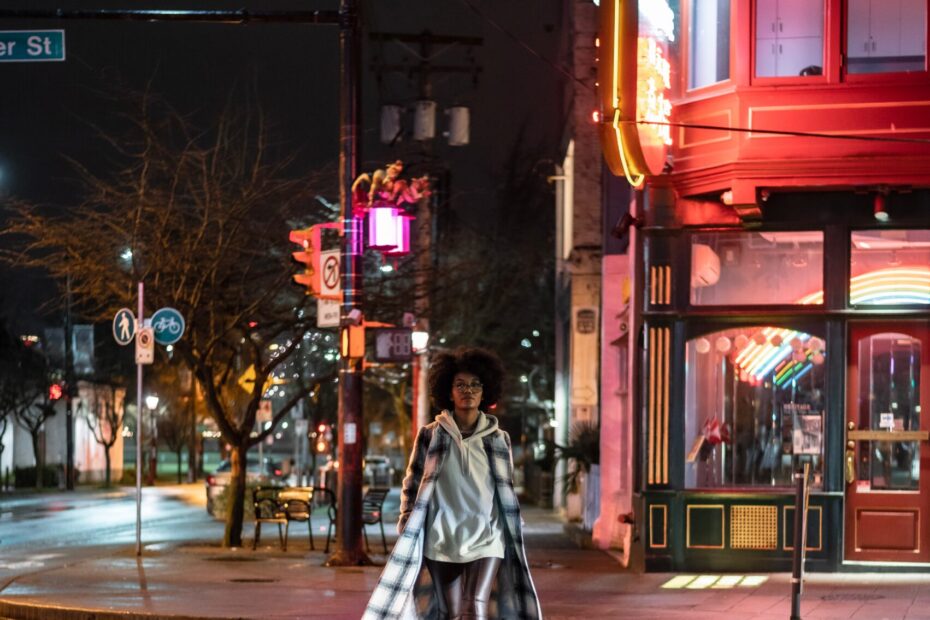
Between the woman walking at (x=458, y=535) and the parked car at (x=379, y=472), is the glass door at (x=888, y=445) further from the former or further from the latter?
the parked car at (x=379, y=472)

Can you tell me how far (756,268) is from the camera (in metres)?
16.8

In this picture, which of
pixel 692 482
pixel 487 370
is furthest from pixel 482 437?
pixel 692 482

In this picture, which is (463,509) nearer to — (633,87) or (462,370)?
(462,370)

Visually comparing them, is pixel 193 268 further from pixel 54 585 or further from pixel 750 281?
pixel 750 281

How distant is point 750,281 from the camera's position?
661 inches

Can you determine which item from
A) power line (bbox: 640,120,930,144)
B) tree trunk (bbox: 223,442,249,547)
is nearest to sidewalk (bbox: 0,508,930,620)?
tree trunk (bbox: 223,442,249,547)

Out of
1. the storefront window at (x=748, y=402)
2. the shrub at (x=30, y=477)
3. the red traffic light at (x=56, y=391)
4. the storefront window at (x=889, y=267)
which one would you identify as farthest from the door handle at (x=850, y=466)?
the shrub at (x=30, y=477)

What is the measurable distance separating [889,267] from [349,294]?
6.19m

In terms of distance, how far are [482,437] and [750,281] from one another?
8708 millimetres

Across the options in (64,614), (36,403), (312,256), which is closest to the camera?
(64,614)

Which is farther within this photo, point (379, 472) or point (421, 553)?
point (379, 472)

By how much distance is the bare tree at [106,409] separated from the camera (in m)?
60.2

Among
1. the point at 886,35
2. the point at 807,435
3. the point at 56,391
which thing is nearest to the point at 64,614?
the point at 807,435

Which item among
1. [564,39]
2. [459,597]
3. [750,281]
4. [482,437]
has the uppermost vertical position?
[564,39]
